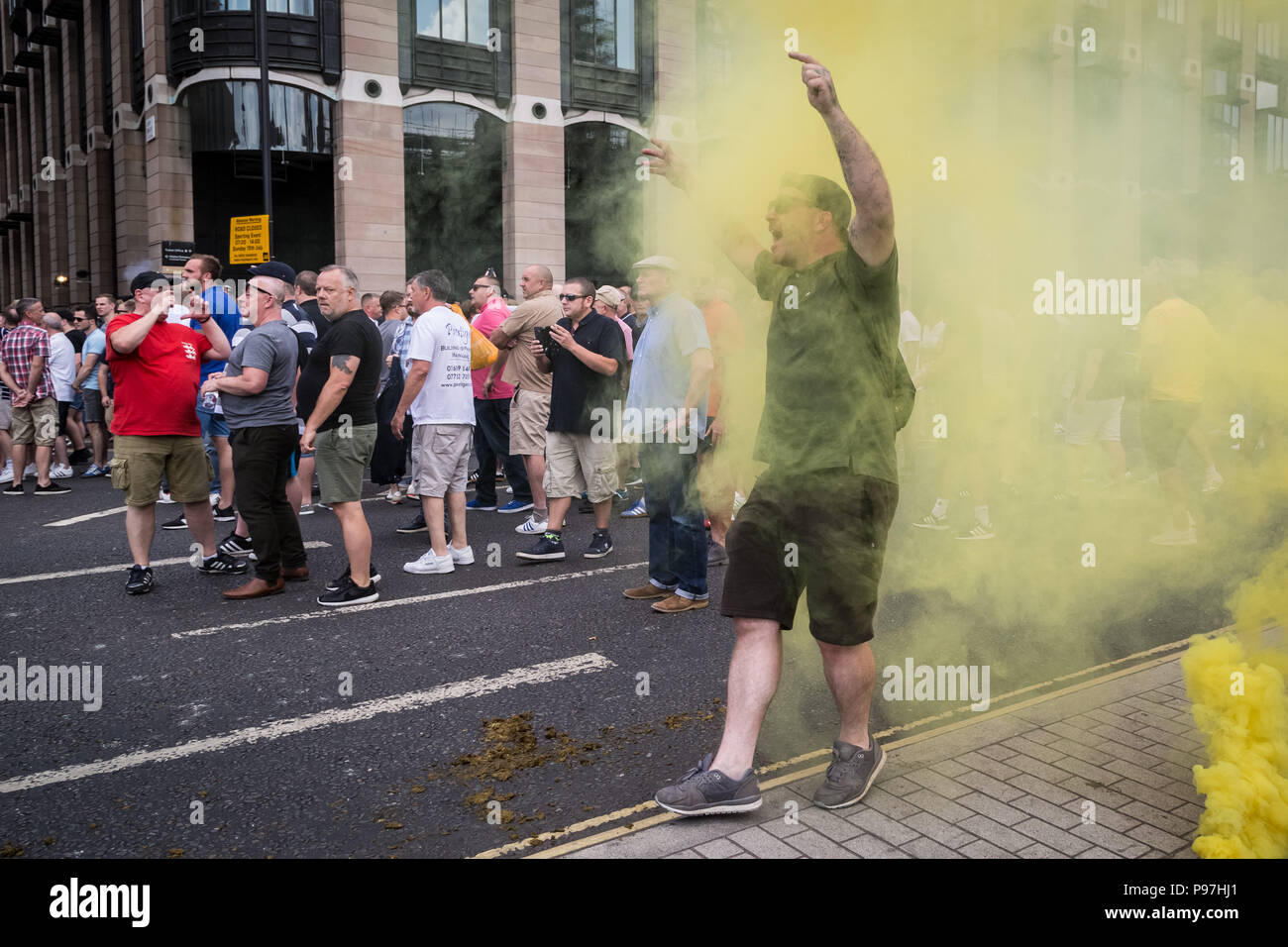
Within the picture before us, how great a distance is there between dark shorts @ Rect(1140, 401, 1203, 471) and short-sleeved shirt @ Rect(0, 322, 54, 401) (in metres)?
9.92

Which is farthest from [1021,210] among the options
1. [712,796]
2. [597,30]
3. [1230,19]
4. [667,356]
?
[597,30]

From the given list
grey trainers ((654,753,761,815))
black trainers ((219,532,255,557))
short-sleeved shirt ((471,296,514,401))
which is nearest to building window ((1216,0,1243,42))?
grey trainers ((654,753,761,815))

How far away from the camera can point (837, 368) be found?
3168 millimetres

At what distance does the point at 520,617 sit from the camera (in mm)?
5488

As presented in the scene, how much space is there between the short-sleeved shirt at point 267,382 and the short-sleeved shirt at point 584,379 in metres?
1.77

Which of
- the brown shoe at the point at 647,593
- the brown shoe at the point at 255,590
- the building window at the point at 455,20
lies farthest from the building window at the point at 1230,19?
the building window at the point at 455,20

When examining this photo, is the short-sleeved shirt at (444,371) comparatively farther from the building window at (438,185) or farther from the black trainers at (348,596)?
the building window at (438,185)

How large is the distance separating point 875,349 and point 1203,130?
8.45ft

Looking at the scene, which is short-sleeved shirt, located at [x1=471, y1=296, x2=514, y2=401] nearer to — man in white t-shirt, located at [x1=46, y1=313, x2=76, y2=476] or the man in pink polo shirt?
the man in pink polo shirt

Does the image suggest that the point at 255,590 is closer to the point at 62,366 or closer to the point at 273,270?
the point at 273,270

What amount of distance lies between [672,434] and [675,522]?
0.50 meters

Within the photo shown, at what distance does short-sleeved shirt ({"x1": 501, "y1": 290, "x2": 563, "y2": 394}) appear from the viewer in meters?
7.65

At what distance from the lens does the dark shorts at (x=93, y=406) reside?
1158cm
